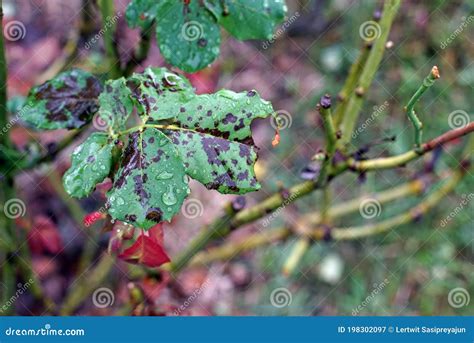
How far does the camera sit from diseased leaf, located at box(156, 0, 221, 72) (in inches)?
38.1

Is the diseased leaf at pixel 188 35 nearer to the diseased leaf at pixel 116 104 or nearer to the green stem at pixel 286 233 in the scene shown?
the diseased leaf at pixel 116 104

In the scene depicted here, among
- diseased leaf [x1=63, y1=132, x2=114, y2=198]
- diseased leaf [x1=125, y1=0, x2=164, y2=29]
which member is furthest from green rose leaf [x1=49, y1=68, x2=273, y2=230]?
diseased leaf [x1=125, y1=0, x2=164, y2=29]

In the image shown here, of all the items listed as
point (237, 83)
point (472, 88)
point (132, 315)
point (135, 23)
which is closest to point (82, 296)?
point (132, 315)

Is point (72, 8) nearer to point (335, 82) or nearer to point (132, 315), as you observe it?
point (335, 82)

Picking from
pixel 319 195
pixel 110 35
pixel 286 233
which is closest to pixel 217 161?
pixel 110 35

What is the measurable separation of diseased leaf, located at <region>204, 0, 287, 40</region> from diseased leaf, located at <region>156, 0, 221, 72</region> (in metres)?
0.02

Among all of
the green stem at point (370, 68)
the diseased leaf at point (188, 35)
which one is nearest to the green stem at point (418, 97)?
the green stem at point (370, 68)

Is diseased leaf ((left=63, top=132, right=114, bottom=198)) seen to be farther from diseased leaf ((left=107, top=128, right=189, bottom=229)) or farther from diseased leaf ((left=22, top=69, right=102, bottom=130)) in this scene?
diseased leaf ((left=22, top=69, right=102, bottom=130))

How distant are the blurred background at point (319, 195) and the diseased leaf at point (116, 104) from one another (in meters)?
0.92

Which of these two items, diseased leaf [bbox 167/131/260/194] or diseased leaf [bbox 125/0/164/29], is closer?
diseased leaf [bbox 167/131/260/194]

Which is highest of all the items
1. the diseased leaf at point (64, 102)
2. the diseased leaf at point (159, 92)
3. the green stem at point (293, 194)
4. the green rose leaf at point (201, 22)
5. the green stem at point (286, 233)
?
the green rose leaf at point (201, 22)

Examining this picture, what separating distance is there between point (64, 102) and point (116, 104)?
15 centimetres

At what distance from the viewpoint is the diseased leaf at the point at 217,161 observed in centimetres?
83

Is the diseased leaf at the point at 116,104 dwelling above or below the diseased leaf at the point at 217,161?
above
